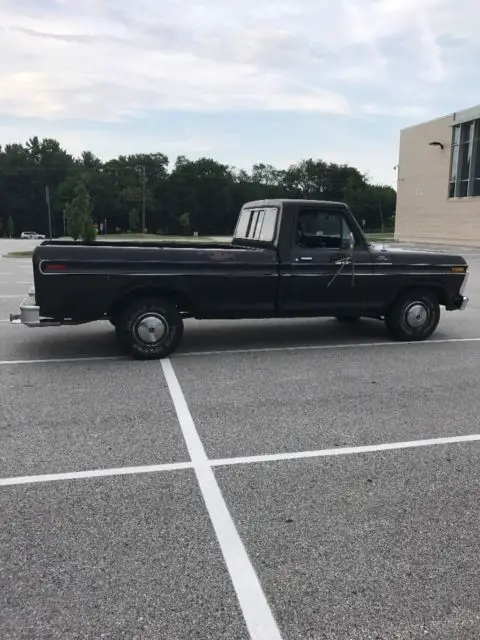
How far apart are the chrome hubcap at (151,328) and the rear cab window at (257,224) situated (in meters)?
1.82

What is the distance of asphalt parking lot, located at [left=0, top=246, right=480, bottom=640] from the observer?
2.55 meters

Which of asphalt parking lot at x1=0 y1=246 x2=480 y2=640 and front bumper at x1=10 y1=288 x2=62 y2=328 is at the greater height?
front bumper at x1=10 y1=288 x2=62 y2=328

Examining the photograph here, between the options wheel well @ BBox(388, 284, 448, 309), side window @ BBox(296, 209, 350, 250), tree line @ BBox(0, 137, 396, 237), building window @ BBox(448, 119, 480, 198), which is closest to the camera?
side window @ BBox(296, 209, 350, 250)

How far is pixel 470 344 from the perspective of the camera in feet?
26.5

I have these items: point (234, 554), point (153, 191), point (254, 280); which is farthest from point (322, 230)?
point (153, 191)

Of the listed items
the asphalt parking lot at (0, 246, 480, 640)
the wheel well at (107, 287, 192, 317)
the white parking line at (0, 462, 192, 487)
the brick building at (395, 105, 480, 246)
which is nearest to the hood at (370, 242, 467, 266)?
the asphalt parking lot at (0, 246, 480, 640)

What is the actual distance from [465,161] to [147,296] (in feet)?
128

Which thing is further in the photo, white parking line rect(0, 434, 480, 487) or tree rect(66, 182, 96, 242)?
tree rect(66, 182, 96, 242)

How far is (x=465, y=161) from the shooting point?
40.6 metres

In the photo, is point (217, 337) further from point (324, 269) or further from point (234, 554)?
point (234, 554)

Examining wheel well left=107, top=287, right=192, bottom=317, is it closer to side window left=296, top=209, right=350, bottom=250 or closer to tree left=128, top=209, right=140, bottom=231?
side window left=296, top=209, right=350, bottom=250

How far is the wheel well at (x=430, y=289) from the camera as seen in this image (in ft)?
26.4

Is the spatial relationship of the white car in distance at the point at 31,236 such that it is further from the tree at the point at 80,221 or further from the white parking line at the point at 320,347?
the white parking line at the point at 320,347

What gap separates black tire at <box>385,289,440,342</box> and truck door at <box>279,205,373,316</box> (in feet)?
1.95
